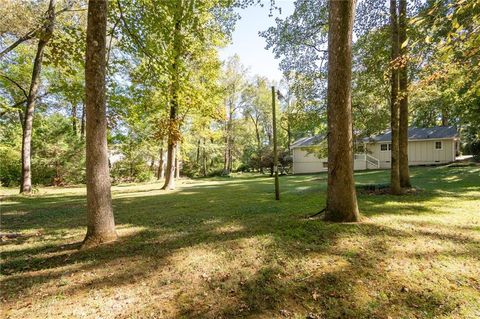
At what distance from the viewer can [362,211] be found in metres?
6.48

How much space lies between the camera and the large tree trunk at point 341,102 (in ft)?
16.3

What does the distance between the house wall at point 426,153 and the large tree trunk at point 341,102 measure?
19.7 metres

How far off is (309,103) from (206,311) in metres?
10.5

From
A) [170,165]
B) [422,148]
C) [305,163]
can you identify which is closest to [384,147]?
[422,148]

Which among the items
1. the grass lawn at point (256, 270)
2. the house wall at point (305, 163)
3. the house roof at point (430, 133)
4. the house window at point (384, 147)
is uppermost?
the house roof at point (430, 133)

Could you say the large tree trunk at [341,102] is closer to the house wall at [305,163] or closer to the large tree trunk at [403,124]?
the large tree trunk at [403,124]

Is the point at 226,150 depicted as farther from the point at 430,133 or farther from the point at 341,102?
the point at 341,102

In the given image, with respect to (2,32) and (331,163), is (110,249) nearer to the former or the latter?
(331,163)

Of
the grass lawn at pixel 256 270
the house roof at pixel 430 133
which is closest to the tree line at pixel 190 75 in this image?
the grass lawn at pixel 256 270

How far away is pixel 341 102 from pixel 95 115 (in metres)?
4.35

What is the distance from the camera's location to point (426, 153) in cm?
2384

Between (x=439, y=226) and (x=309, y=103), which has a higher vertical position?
(x=309, y=103)

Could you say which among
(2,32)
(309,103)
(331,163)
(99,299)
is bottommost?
(99,299)

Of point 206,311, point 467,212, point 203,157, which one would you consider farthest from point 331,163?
point 203,157
